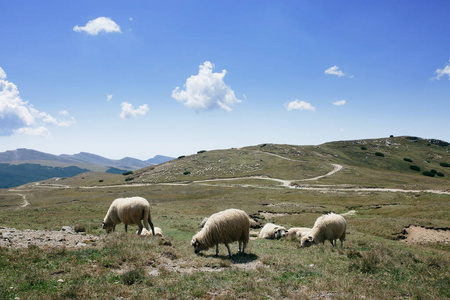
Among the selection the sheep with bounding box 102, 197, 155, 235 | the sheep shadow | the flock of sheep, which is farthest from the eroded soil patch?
the sheep with bounding box 102, 197, 155, 235

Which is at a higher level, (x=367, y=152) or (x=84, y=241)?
(x=367, y=152)

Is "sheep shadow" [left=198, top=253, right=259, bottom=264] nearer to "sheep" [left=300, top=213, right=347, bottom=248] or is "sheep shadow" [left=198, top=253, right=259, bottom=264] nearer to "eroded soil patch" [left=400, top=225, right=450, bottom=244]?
"sheep" [left=300, top=213, right=347, bottom=248]

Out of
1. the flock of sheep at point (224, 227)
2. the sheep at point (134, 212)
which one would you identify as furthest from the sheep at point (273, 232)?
the sheep at point (134, 212)

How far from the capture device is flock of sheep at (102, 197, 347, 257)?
13.9 metres

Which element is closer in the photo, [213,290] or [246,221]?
[213,290]

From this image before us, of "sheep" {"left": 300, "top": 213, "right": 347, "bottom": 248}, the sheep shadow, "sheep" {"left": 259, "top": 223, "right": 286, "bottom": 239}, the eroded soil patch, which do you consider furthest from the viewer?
the eroded soil patch

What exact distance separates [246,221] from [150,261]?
232 inches

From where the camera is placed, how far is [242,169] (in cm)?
11838

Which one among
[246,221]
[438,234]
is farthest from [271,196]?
[246,221]

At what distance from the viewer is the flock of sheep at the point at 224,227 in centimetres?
1388

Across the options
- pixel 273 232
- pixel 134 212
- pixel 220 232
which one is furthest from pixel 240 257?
pixel 273 232

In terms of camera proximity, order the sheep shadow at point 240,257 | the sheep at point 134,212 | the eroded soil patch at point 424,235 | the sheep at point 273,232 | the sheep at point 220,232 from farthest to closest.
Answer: the eroded soil patch at point 424,235 → the sheep at point 273,232 → the sheep at point 134,212 → the sheep at point 220,232 → the sheep shadow at point 240,257

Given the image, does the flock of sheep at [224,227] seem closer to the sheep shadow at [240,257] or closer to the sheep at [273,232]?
the sheep at [273,232]

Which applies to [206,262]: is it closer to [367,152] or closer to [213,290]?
[213,290]
